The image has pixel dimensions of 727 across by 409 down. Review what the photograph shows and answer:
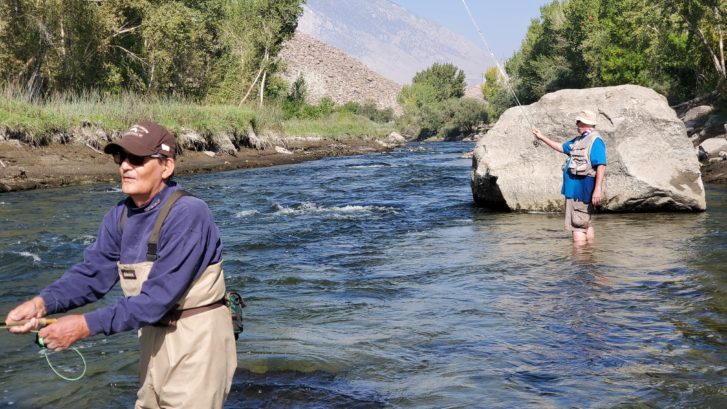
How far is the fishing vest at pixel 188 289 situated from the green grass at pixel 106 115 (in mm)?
20625

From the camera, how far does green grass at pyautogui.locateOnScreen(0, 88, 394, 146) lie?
22375mm

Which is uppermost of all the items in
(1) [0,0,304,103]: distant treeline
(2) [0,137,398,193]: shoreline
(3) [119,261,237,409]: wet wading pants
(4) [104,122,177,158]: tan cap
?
(1) [0,0,304,103]: distant treeline

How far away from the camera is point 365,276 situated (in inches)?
333

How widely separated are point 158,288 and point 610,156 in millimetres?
10359

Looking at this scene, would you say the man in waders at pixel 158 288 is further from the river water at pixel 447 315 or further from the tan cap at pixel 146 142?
the river water at pixel 447 315

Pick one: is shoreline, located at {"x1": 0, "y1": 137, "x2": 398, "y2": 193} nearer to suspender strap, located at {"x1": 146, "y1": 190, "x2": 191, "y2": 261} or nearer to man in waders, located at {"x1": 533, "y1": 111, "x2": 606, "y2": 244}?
man in waders, located at {"x1": 533, "y1": 111, "x2": 606, "y2": 244}

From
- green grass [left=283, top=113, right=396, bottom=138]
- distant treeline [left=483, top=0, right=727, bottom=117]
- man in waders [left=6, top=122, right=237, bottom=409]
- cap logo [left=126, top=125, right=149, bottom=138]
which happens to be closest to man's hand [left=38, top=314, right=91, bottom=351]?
man in waders [left=6, top=122, right=237, bottom=409]

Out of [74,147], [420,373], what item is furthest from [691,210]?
[74,147]

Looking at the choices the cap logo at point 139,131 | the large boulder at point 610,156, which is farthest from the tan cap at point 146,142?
the large boulder at point 610,156

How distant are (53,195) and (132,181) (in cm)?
1606

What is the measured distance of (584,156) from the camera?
8.57m

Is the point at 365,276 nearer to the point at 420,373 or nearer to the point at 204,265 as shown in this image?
the point at 420,373

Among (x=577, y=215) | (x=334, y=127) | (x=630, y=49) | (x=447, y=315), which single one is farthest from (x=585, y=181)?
(x=630, y=49)

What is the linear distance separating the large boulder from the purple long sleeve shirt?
10100 millimetres
